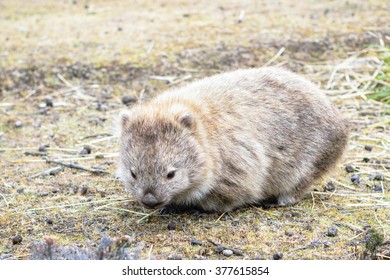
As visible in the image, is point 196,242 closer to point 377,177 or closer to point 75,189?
point 75,189

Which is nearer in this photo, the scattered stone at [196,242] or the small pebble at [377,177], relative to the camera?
the scattered stone at [196,242]

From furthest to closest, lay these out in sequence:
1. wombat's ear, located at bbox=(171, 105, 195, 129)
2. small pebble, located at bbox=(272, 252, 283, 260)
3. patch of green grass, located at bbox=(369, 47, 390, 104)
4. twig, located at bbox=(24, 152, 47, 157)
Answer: patch of green grass, located at bbox=(369, 47, 390, 104), twig, located at bbox=(24, 152, 47, 157), wombat's ear, located at bbox=(171, 105, 195, 129), small pebble, located at bbox=(272, 252, 283, 260)

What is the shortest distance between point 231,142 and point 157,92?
3.73 metres

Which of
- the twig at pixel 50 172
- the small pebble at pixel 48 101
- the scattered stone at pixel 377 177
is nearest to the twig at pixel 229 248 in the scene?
the scattered stone at pixel 377 177

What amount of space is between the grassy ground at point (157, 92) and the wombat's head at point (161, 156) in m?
0.36

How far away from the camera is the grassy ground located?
17.9 feet

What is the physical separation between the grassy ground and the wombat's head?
0.36 m

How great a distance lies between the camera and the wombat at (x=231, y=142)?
5500 mm

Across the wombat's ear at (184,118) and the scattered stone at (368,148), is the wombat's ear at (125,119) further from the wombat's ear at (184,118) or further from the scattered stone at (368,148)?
the scattered stone at (368,148)

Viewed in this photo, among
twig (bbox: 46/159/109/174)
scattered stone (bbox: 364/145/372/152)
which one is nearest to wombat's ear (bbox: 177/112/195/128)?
twig (bbox: 46/159/109/174)

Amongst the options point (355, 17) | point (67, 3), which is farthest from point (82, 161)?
point (67, 3)

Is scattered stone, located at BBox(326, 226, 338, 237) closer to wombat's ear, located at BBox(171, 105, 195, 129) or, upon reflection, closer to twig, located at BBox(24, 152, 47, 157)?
wombat's ear, located at BBox(171, 105, 195, 129)

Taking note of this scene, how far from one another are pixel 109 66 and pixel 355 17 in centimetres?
468

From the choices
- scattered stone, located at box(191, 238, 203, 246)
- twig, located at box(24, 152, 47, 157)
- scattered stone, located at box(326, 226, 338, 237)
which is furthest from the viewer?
twig, located at box(24, 152, 47, 157)
